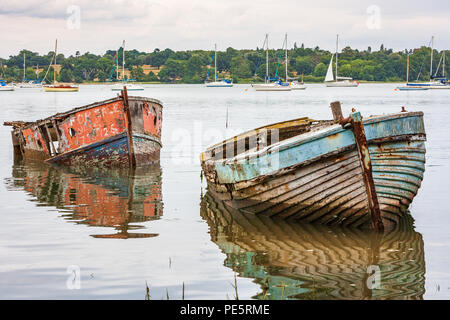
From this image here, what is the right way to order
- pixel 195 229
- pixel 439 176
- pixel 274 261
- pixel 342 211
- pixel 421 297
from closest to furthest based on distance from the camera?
pixel 421 297 → pixel 274 261 → pixel 342 211 → pixel 195 229 → pixel 439 176

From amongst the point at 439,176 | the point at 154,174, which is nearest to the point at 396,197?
the point at 439,176

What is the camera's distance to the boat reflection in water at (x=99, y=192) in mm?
12219

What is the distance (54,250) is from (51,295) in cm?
203

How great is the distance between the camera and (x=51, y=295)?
7.93 metres

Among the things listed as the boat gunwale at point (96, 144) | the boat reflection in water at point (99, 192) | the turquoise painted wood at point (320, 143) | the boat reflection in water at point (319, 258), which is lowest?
the boat reflection in water at point (99, 192)

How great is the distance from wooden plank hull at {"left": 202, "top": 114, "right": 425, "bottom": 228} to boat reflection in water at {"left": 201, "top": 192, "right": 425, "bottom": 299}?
301 millimetres

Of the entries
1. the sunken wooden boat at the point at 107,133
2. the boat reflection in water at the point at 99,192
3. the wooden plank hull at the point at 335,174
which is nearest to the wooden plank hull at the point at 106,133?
the sunken wooden boat at the point at 107,133

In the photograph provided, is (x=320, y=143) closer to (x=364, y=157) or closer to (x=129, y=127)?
(x=364, y=157)

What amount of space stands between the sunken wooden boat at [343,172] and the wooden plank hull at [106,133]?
270 inches

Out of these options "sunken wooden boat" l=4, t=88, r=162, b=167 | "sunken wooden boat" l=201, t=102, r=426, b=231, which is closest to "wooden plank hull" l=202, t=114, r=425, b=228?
"sunken wooden boat" l=201, t=102, r=426, b=231

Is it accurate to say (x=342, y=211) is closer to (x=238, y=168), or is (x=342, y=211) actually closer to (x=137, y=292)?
(x=238, y=168)

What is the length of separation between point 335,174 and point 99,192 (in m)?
6.57

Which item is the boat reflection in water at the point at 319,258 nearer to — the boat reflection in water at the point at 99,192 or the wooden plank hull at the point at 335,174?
the wooden plank hull at the point at 335,174

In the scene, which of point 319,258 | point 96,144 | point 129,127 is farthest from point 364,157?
point 96,144
